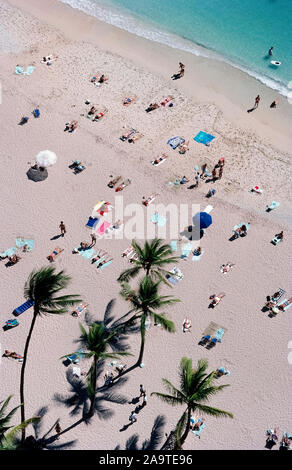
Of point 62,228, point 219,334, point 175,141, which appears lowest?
point 219,334

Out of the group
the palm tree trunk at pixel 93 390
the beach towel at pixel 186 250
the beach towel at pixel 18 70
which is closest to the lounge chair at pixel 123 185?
the beach towel at pixel 186 250

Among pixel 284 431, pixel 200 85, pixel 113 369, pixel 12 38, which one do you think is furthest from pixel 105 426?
pixel 12 38

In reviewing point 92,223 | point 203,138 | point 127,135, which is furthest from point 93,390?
point 203,138

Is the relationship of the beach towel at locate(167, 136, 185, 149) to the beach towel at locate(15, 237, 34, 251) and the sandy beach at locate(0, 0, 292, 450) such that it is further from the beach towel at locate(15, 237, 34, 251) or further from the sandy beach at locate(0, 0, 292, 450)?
the beach towel at locate(15, 237, 34, 251)

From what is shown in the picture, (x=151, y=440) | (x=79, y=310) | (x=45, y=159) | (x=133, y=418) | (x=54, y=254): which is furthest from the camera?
(x=45, y=159)

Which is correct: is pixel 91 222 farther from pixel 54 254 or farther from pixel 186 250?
pixel 186 250

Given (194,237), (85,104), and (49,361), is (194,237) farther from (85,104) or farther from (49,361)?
(85,104)

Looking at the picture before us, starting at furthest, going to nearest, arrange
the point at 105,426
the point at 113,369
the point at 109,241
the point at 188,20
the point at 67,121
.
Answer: the point at 188,20 → the point at 67,121 → the point at 109,241 → the point at 113,369 → the point at 105,426
